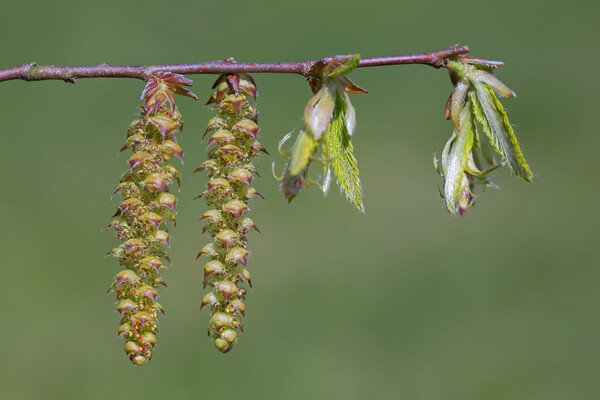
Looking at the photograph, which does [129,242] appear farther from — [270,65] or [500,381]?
[500,381]

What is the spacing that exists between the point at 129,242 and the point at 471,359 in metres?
3.39

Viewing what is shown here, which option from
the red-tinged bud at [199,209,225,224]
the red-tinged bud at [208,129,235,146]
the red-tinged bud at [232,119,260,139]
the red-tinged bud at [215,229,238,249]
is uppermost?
the red-tinged bud at [232,119,260,139]

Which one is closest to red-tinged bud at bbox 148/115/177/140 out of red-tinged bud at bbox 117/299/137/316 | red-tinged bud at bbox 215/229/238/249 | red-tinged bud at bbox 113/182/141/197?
red-tinged bud at bbox 113/182/141/197

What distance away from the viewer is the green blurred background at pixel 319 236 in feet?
13.2

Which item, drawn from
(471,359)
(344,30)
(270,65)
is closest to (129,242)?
(270,65)

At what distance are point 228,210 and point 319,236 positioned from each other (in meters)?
3.48

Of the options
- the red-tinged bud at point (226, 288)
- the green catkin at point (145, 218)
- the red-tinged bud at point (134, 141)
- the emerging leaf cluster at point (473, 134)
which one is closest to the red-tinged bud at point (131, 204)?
the green catkin at point (145, 218)

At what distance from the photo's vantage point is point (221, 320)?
125cm

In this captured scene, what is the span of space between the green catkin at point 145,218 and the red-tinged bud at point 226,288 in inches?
4.3

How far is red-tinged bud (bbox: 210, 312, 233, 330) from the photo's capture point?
4.09ft

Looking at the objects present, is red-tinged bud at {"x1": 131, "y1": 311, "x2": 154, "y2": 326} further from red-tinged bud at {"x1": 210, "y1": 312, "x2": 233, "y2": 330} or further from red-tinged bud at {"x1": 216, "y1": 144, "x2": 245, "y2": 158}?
red-tinged bud at {"x1": 216, "y1": 144, "x2": 245, "y2": 158}

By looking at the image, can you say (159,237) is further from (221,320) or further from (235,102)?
(235,102)

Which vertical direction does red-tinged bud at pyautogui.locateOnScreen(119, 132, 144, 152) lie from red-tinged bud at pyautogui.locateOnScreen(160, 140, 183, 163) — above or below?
above

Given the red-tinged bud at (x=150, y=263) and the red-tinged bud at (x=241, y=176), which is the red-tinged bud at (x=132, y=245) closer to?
the red-tinged bud at (x=150, y=263)
